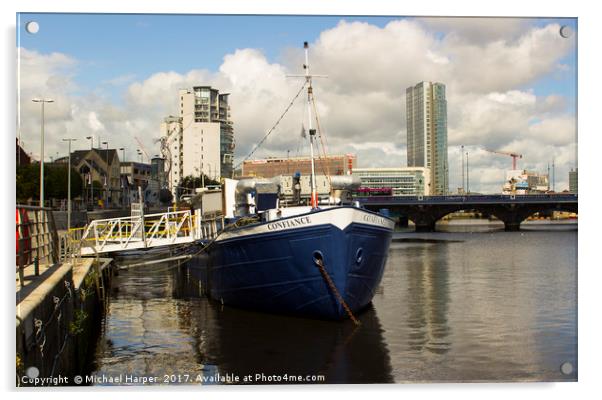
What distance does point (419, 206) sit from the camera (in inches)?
4505

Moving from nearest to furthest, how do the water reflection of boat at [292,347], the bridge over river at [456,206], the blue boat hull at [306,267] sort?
1. the water reflection of boat at [292,347]
2. the blue boat hull at [306,267]
3. the bridge over river at [456,206]

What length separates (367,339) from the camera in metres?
21.3

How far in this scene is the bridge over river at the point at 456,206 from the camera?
106m

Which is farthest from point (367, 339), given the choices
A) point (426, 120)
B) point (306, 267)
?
point (426, 120)

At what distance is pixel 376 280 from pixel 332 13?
15383 millimetres

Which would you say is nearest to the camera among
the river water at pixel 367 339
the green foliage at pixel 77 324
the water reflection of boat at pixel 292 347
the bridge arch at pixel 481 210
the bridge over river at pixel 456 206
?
the river water at pixel 367 339

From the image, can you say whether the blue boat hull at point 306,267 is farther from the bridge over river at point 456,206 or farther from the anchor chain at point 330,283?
the bridge over river at point 456,206

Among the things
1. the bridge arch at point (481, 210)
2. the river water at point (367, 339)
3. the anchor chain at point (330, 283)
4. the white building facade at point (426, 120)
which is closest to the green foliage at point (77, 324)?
the river water at point (367, 339)

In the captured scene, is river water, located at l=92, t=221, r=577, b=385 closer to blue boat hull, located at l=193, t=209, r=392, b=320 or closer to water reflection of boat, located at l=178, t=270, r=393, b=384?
water reflection of boat, located at l=178, t=270, r=393, b=384

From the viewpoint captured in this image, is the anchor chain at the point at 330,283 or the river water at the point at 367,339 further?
the anchor chain at the point at 330,283

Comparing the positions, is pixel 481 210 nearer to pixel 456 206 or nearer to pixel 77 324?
pixel 456 206

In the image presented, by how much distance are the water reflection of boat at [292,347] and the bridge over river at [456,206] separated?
255 feet

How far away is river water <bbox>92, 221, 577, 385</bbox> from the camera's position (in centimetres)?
1667

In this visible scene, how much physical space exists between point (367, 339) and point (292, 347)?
2.78 metres
